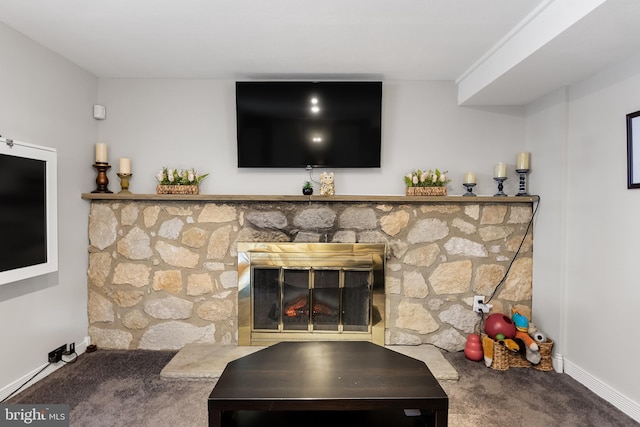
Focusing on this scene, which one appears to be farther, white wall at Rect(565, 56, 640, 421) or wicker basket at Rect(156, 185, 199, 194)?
wicker basket at Rect(156, 185, 199, 194)

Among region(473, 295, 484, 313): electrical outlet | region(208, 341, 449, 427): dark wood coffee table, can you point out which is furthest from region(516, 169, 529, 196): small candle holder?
region(208, 341, 449, 427): dark wood coffee table

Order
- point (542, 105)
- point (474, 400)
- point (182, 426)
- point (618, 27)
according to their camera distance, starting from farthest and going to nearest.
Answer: point (542, 105) → point (474, 400) → point (182, 426) → point (618, 27)

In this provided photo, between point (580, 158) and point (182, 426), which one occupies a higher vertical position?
point (580, 158)

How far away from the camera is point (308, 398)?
4.87 ft

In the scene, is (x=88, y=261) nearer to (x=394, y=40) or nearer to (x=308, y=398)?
(x=308, y=398)

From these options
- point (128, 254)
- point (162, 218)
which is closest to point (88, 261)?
point (128, 254)

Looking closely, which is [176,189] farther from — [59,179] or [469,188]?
[469,188]

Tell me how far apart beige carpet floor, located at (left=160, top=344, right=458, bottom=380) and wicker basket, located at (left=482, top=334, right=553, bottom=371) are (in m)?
0.35

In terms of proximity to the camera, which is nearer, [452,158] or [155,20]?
[155,20]

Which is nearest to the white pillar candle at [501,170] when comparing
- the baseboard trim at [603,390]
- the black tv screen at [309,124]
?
the black tv screen at [309,124]

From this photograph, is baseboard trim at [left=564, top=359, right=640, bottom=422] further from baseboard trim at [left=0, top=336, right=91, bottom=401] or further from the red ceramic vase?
baseboard trim at [left=0, top=336, right=91, bottom=401]

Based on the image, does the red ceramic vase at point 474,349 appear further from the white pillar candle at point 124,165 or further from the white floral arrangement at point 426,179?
the white pillar candle at point 124,165

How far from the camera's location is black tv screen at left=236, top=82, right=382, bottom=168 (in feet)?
9.11

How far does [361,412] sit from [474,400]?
0.88 meters
